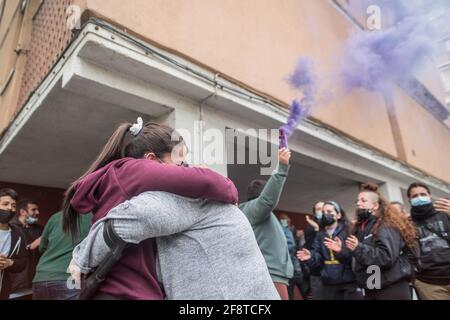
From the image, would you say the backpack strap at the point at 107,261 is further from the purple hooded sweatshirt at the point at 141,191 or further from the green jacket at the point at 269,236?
the green jacket at the point at 269,236

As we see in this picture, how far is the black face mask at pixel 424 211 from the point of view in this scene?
11.9ft

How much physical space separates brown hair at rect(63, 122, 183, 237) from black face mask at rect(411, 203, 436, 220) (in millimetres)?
3130

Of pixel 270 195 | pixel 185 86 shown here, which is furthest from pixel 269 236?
pixel 185 86

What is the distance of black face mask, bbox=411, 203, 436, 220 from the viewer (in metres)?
3.62

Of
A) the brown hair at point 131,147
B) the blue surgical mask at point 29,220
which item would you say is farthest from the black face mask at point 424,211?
the blue surgical mask at point 29,220

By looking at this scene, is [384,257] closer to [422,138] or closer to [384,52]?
[384,52]

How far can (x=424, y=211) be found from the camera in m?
3.64

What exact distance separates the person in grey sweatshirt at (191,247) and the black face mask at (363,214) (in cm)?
260

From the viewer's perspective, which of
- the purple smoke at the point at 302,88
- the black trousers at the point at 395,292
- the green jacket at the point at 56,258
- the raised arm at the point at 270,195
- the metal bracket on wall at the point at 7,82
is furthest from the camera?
the metal bracket on wall at the point at 7,82

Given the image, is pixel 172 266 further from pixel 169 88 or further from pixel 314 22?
pixel 314 22

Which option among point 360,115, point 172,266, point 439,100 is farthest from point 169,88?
point 439,100

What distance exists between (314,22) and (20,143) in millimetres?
5479

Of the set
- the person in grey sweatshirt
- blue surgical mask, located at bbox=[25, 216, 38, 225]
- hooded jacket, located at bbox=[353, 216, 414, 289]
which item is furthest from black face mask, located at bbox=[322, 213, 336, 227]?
blue surgical mask, located at bbox=[25, 216, 38, 225]

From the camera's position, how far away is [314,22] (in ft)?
22.0
